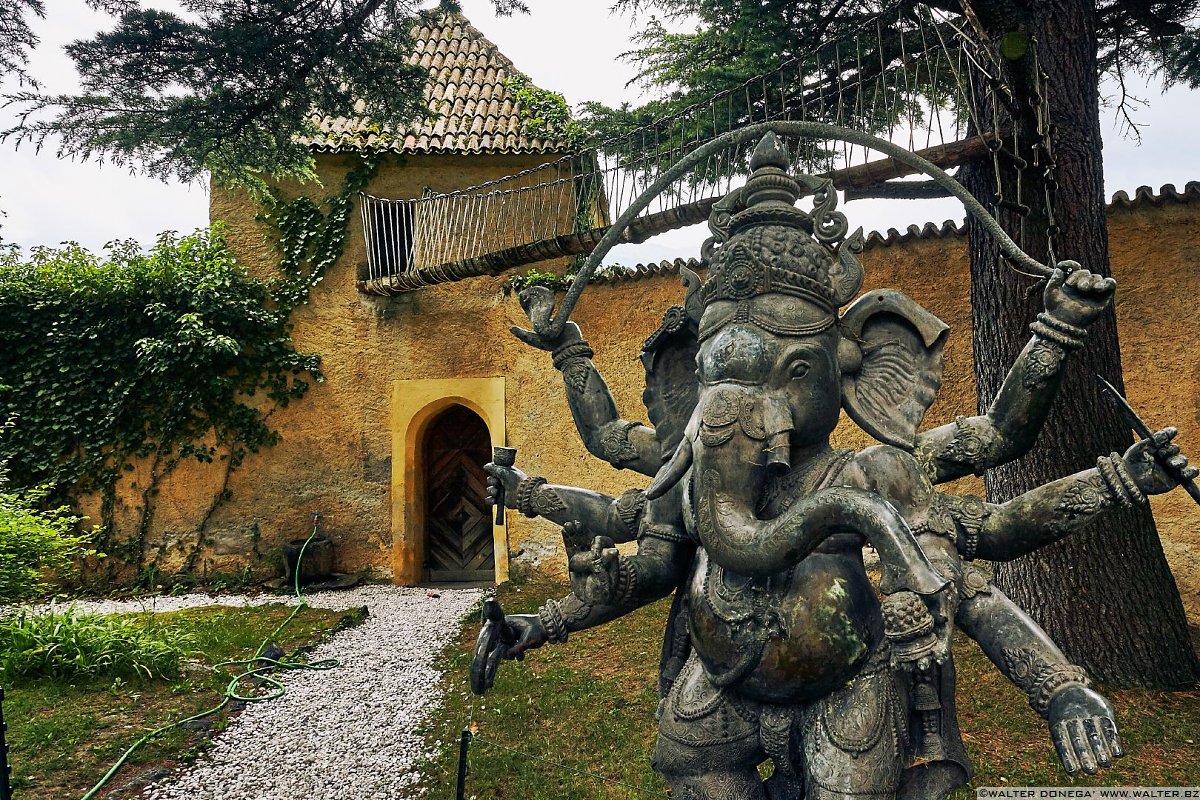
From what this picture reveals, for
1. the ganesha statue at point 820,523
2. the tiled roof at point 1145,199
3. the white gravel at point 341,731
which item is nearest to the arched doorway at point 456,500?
the white gravel at point 341,731

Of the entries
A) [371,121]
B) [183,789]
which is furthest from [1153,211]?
[183,789]

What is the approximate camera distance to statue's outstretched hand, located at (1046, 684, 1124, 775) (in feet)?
5.07

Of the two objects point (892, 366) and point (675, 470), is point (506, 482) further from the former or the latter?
point (892, 366)

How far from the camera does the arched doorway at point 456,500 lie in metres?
10.2

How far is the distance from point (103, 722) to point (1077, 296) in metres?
5.73

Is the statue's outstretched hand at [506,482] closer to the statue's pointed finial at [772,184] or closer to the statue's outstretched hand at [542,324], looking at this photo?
the statue's outstretched hand at [542,324]

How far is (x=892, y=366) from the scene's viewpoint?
80.7 inches

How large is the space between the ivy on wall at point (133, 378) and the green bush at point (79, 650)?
3.38m

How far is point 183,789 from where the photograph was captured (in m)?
4.27

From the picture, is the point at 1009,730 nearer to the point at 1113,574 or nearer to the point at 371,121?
the point at 1113,574

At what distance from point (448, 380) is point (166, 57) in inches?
229

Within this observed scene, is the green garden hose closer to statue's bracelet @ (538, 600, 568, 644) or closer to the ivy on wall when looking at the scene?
the ivy on wall

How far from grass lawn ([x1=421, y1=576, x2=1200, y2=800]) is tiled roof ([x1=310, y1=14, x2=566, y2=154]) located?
608cm

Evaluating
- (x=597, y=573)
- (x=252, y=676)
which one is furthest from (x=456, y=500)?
(x=597, y=573)
